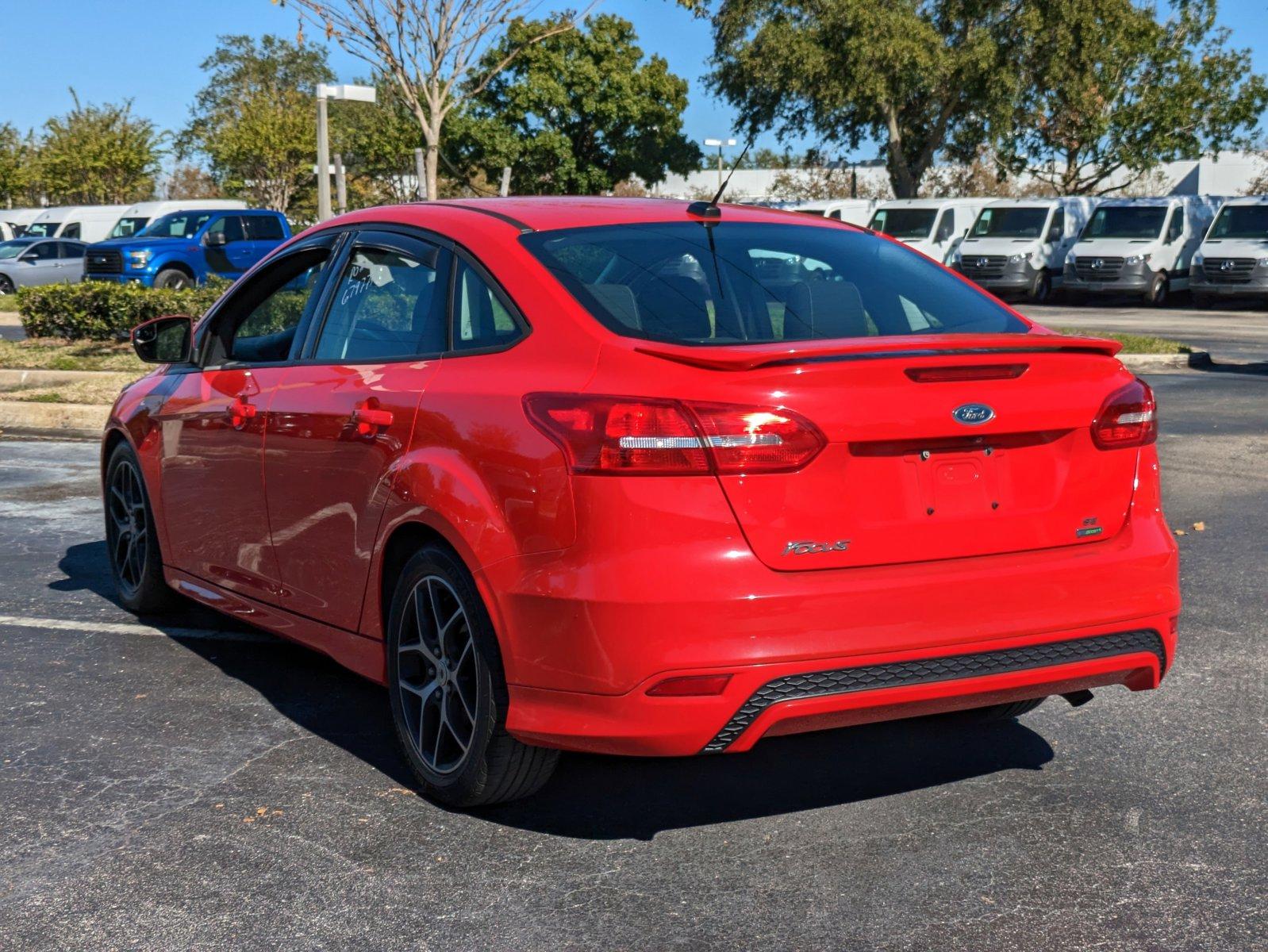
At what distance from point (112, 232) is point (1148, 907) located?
34.8m

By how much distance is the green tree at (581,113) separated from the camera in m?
58.9

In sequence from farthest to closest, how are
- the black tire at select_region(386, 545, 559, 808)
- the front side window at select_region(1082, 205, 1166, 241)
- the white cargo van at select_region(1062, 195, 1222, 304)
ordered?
1. the front side window at select_region(1082, 205, 1166, 241)
2. the white cargo van at select_region(1062, 195, 1222, 304)
3. the black tire at select_region(386, 545, 559, 808)

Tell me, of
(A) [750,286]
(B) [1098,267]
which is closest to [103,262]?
(B) [1098,267]

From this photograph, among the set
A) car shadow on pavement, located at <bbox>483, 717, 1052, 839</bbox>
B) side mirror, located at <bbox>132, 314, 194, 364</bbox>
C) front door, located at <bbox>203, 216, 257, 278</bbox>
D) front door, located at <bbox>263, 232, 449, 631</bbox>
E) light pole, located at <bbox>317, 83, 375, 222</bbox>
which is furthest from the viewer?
front door, located at <bbox>203, 216, 257, 278</bbox>

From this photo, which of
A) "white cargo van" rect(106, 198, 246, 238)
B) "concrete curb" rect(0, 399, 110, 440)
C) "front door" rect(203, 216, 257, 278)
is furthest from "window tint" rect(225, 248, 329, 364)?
"white cargo van" rect(106, 198, 246, 238)

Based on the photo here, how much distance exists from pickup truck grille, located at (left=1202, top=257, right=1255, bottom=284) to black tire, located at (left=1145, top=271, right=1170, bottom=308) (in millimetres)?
1336

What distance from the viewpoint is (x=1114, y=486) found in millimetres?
3971

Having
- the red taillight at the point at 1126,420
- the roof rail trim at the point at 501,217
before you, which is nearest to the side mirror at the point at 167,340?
the roof rail trim at the point at 501,217

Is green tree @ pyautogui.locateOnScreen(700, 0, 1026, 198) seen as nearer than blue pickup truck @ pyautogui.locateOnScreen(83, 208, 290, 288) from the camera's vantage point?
No

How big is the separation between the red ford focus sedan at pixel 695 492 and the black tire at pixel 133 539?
163cm

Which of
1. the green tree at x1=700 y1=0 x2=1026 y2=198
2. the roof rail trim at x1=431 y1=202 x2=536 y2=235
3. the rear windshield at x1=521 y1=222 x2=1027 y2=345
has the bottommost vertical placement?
the rear windshield at x1=521 y1=222 x2=1027 y2=345

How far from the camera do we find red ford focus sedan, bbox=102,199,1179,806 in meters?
3.53

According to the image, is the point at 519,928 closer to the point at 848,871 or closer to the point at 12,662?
the point at 848,871

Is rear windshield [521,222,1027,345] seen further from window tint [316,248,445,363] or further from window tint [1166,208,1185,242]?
window tint [1166,208,1185,242]
